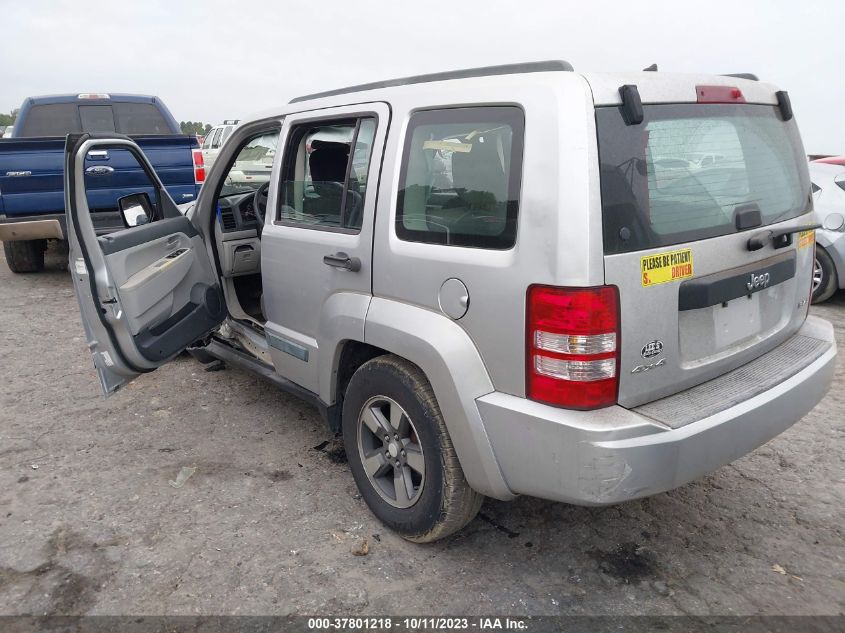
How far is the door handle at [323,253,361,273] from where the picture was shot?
285cm

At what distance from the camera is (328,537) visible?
293 centimetres

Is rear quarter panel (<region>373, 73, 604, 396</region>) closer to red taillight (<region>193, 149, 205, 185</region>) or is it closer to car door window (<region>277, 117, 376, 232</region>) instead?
car door window (<region>277, 117, 376, 232</region>)

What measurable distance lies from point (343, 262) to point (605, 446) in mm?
1409

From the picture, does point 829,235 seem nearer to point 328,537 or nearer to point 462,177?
point 462,177

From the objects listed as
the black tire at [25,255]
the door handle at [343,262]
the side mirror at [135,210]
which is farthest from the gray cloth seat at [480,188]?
the black tire at [25,255]

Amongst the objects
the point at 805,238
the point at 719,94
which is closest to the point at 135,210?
the point at 719,94

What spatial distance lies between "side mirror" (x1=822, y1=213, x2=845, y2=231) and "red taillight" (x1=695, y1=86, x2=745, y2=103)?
445 cm

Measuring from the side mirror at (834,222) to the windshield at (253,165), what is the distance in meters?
5.17

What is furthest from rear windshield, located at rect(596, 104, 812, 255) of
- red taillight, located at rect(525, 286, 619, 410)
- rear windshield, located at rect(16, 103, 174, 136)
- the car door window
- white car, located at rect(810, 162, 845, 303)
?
rear windshield, located at rect(16, 103, 174, 136)

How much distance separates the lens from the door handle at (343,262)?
2.85 meters

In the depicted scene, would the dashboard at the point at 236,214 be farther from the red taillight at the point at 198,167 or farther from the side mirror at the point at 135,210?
the red taillight at the point at 198,167

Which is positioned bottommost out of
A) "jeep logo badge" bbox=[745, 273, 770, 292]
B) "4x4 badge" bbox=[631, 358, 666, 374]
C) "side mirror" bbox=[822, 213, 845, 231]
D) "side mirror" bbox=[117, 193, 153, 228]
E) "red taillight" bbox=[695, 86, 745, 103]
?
"4x4 badge" bbox=[631, 358, 666, 374]

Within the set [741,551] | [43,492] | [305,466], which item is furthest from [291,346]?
[741,551]

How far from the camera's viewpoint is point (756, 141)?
2.65 m
